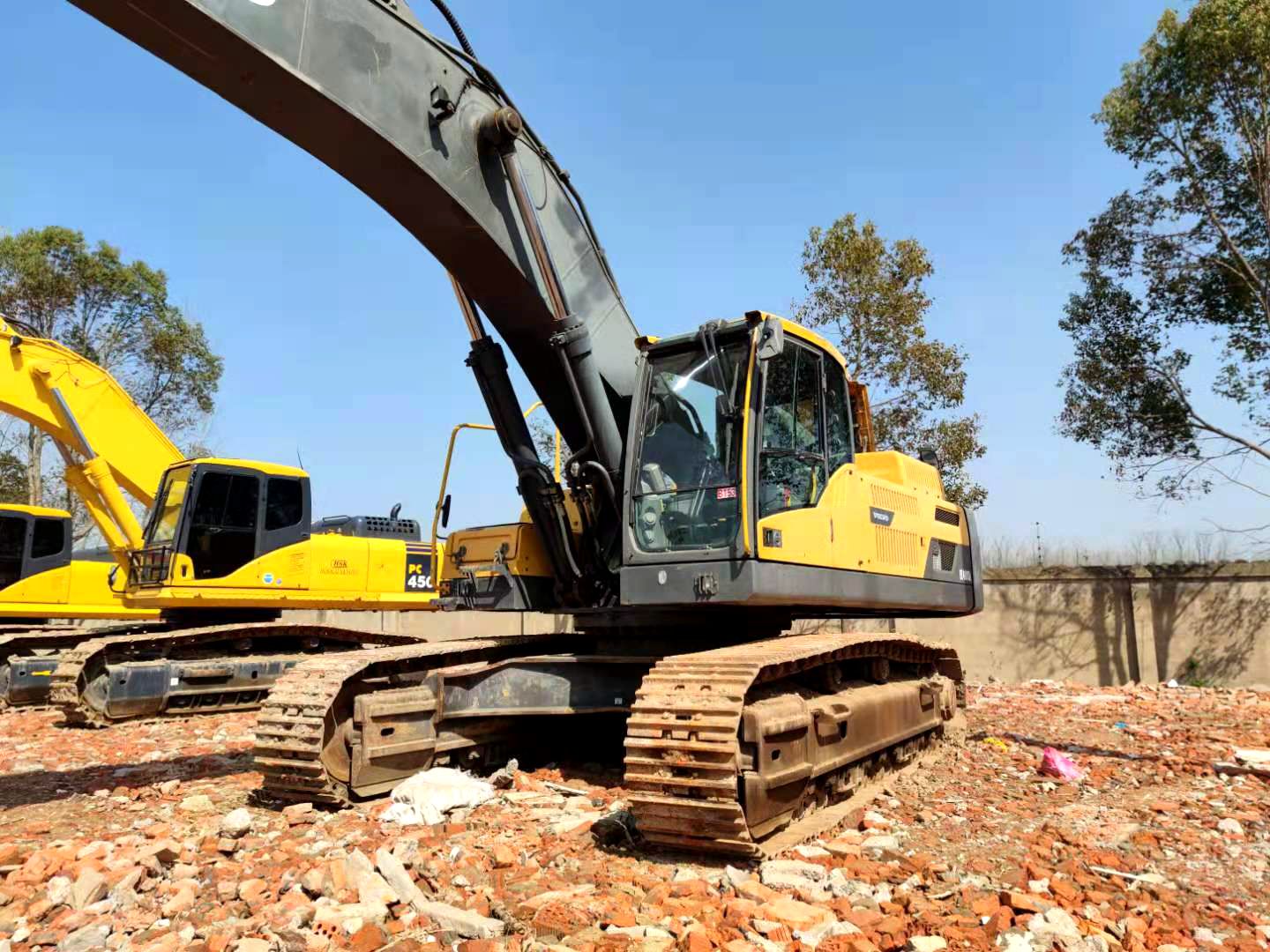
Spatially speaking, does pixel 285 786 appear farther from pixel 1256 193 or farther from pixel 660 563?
pixel 1256 193

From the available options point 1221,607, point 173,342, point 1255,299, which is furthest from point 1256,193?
point 173,342

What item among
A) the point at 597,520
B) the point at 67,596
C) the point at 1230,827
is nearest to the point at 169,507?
the point at 67,596

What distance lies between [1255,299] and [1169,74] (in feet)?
12.6

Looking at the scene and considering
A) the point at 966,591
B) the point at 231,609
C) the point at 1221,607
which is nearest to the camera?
the point at 966,591

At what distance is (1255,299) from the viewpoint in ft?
49.6

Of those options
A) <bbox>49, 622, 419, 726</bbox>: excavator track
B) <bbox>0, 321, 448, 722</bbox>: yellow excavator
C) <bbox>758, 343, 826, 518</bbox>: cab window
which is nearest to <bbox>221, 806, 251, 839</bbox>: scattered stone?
<bbox>758, 343, 826, 518</bbox>: cab window

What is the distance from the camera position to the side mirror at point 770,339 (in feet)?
18.6

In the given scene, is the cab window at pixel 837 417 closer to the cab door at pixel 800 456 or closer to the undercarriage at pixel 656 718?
the cab door at pixel 800 456

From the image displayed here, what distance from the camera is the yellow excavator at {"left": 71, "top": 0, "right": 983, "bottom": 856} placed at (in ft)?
15.7

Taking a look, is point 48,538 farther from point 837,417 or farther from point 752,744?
point 752,744

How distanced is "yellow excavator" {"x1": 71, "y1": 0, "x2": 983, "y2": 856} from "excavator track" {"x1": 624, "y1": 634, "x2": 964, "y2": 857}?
0.05 ft

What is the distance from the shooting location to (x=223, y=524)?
1084 cm

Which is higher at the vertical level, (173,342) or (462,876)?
(173,342)

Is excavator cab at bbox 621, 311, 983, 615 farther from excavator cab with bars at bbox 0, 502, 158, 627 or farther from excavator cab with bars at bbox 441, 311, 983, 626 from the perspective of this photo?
excavator cab with bars at bbox 0, 502, 158, 627
